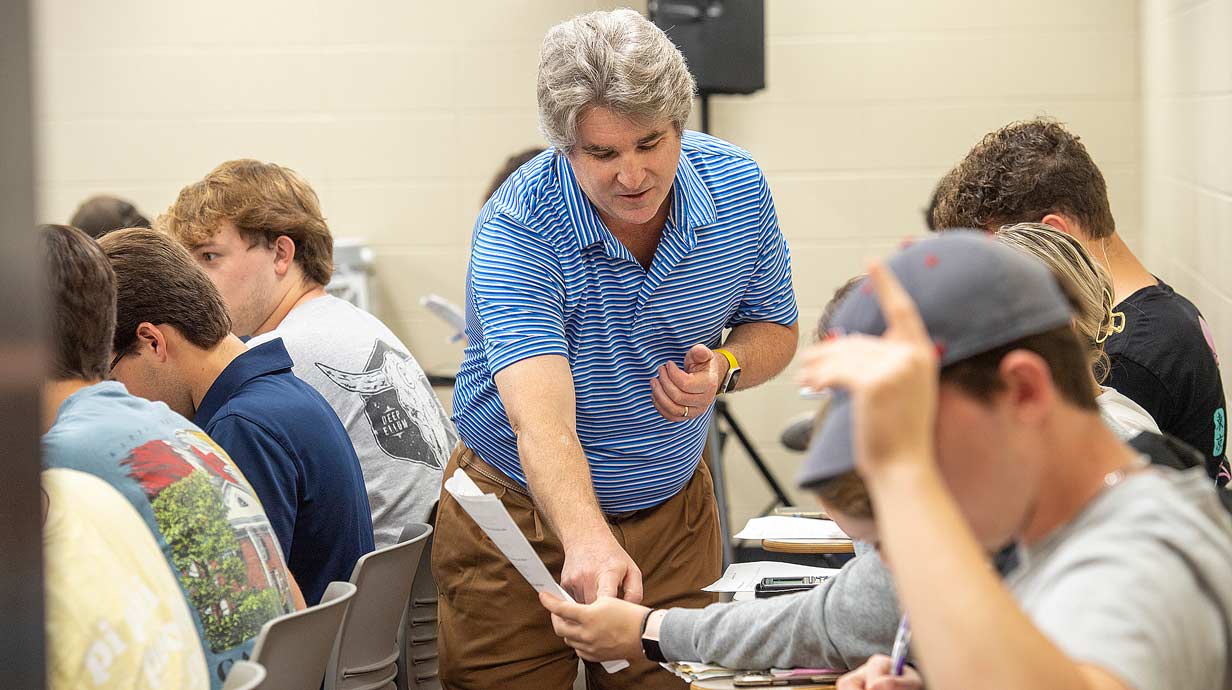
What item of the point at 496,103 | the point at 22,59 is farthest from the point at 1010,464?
the point at 496,103

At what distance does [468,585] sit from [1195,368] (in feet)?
4.21

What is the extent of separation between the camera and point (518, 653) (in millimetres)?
2035

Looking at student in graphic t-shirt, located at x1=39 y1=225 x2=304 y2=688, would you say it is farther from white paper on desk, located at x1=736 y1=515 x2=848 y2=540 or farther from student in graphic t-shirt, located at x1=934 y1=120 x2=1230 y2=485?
student in graphic t-shirt, located at x1=934 y1=120 x2=1230 y2=485

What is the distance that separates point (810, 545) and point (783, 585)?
0.24 m

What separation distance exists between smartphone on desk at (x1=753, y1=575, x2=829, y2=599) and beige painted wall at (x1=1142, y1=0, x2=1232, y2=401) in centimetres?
145

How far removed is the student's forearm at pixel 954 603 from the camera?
2.54 ft

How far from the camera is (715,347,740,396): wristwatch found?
2.03 meters

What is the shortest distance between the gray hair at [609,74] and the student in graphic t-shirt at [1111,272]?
25.3 inches

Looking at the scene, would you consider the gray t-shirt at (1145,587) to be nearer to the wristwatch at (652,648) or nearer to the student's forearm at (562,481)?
the wristwatch at (652,648)

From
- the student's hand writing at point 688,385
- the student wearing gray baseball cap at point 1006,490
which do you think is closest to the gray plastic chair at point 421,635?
the student's hand writing at point 688,385

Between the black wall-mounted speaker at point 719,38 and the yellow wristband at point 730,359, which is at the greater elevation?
the black wall-mounted speaker at point 719,38

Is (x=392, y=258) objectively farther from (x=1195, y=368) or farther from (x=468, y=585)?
(x=1195, y=368)

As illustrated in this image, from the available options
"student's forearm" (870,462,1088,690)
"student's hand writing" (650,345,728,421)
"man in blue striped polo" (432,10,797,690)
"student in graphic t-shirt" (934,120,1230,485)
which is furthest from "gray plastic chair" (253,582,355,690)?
"student in graphic t-shirt" (934,120,1230,485)

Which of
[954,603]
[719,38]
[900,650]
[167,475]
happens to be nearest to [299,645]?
[167,475]
